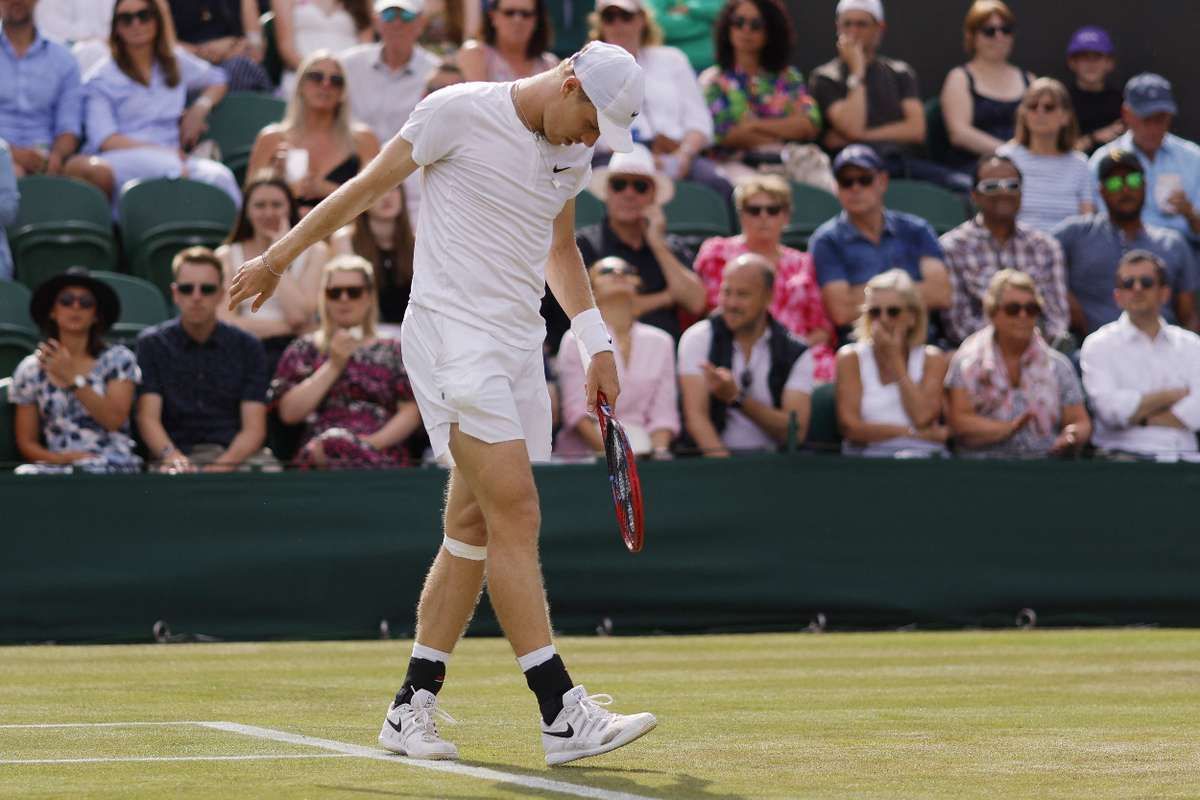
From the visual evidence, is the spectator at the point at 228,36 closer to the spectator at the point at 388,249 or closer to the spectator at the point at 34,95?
the spectator at the point at 34,95

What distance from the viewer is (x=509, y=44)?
44.7ft

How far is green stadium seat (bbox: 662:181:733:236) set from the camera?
1385 centimetres

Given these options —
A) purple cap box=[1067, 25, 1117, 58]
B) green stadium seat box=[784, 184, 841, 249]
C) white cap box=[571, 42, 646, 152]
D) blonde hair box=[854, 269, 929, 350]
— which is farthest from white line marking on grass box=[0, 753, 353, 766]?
purple cap box=[1067, 25, 1117, 58]

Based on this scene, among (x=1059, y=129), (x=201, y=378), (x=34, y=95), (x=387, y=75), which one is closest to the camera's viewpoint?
(x=201, y=378)

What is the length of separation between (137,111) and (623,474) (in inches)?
330

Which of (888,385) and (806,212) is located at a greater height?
(806,212)

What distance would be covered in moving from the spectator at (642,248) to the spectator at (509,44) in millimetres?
1447

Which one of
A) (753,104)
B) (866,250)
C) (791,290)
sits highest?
(753,104)

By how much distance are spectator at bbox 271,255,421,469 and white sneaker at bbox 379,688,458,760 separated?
17.2 feet

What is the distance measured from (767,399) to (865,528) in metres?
1.27

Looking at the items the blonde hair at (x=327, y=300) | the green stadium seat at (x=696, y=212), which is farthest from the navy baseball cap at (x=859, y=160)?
the blonde hair at (x=327, y=300)

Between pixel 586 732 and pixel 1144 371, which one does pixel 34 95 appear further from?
pixel 586 732

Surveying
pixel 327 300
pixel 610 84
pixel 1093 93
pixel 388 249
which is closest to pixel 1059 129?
pixel 1093 93

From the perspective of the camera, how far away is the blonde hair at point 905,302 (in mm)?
11461
